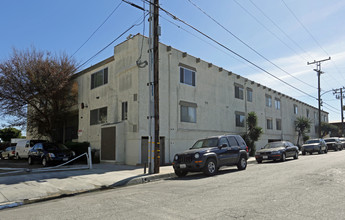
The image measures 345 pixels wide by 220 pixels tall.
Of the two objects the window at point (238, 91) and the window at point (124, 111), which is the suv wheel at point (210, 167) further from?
the window at point (238, 91)

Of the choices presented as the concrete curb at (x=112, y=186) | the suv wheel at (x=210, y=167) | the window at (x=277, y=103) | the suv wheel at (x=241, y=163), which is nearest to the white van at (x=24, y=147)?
the concrete curb at (x=112, y=186)

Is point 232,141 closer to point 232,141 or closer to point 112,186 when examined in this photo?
point 232,141

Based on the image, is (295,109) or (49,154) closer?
(49,154)

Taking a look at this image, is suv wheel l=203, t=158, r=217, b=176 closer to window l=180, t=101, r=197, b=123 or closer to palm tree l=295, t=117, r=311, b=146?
window l=180, t=101, r=197, b=123

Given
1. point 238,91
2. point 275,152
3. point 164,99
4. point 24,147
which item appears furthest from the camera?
point 238,91

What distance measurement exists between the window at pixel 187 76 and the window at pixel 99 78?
19.3ft

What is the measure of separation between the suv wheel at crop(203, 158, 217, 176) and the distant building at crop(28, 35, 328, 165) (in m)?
6.60

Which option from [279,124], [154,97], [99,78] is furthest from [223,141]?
[279,124]

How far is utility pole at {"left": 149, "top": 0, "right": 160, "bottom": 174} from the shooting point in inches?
505

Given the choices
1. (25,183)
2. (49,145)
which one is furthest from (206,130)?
(25,183)

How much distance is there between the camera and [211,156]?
11727 millimetres

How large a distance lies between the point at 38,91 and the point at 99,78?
16.9ft

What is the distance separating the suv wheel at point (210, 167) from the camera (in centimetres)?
1134

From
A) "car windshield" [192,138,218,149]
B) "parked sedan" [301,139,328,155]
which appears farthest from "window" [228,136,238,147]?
"parked sedan" [301,139,328,155]
